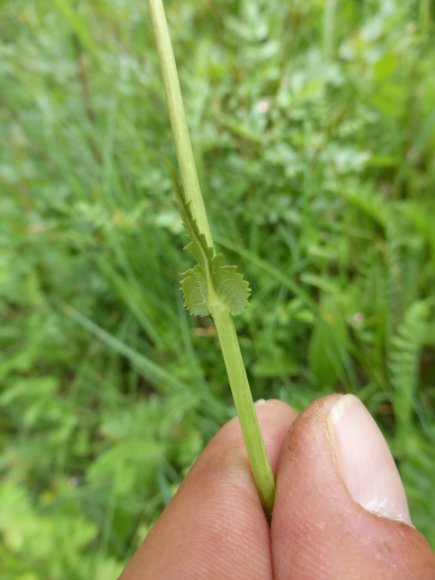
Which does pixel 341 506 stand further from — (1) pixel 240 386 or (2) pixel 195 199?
(2) pixel 195 199

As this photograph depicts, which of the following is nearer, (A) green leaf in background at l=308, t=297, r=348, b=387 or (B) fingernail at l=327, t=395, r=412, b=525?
(B) fingernail at l=327, t=395, r=412, b=525

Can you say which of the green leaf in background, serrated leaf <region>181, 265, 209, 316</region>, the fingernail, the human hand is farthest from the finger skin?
the green leaf in background

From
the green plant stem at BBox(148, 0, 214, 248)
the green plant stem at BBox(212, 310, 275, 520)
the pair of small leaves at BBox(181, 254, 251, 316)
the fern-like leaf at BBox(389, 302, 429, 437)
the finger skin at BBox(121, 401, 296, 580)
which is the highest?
the green plant stem at BBox(148, 0, 214, 248)

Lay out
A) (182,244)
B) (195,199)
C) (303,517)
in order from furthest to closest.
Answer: (182,244) → (303,517) → (195,199)

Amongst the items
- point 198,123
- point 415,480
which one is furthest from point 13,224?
point 415,480

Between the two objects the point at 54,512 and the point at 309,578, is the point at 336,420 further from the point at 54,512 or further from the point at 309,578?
the point at 54,512

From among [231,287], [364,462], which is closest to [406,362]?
[364,462]

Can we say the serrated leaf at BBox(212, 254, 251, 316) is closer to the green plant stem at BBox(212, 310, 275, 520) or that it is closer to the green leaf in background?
the green plant stem at BBox(212, 310, 275, 520)

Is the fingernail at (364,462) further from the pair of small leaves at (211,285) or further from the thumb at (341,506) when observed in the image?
the pair of small leaves at (211,285)
